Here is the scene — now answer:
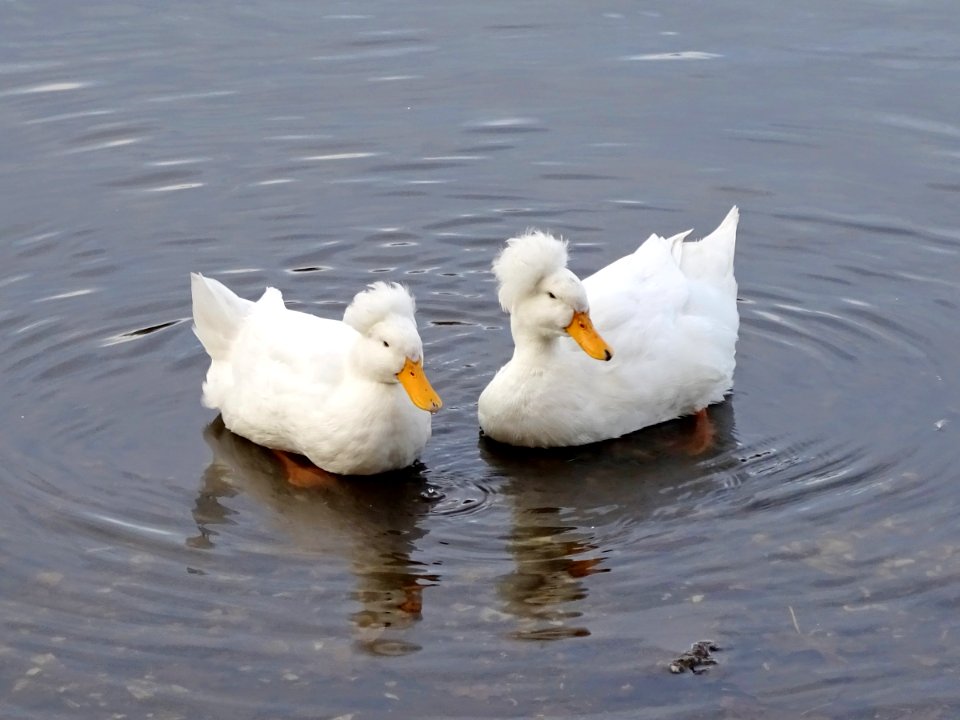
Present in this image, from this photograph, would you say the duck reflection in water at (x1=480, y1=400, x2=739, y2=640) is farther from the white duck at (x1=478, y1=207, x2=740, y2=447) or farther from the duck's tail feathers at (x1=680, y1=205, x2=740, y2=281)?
the duck's tail feathers at (x1=680, y1=205, x2=740, y2=281)

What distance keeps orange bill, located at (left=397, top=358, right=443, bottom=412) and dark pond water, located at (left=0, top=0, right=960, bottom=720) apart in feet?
2.01

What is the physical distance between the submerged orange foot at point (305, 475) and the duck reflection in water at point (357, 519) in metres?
0.02

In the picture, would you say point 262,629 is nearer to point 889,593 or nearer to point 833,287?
point 889,593

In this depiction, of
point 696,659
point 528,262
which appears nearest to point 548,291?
point 528,262

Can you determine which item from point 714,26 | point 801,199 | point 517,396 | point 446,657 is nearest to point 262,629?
point 446,657

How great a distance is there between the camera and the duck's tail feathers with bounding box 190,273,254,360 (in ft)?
31.4

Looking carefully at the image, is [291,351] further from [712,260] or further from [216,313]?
[712,260]

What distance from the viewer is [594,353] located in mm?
8930

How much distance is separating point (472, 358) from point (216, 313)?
65.4 inches

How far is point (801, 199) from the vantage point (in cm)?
1250

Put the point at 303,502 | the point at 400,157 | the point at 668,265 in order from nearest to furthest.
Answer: the point at 303,502, the point at 668,265, the point at 400,157

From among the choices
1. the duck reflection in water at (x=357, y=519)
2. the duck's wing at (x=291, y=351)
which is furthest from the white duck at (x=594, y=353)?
the duck's wing at (x=291, y=351)

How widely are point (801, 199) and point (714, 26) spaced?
12.0 ft

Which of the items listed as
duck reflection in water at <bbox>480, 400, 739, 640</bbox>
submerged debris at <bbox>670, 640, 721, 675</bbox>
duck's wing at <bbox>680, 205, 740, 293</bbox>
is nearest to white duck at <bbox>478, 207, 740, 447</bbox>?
duck reflection in water at <bbox>480, 400, 739, 640</bbox>
